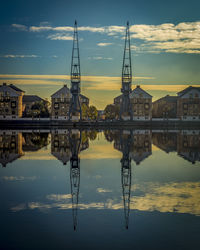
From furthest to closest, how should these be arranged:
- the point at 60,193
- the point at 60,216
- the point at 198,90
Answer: the point at 198,90 < the point at 60,193 < the point at 60,216

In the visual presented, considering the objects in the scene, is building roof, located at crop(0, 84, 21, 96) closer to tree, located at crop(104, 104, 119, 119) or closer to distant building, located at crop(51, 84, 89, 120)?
distant building, located at crop(51, 84, 89, 120)

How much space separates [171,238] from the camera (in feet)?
21.7

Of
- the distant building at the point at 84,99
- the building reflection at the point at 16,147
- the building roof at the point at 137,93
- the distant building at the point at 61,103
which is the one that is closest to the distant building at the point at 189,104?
the building roof at the point at 137,93

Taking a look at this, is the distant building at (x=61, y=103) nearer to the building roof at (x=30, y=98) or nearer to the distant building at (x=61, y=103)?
the distant building at (x=61, y=103)

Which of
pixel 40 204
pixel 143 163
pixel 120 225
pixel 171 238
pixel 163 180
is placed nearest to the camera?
pixel 171 238

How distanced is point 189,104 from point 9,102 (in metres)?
43.5

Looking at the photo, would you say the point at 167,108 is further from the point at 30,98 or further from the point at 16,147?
the point at 16,147

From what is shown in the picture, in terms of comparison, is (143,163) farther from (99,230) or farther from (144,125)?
(144,125)

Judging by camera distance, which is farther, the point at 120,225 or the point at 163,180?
the point at 163,180

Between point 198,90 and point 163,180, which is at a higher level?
point 198,90

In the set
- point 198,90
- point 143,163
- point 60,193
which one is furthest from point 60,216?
point 198,90

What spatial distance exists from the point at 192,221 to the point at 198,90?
274 feet

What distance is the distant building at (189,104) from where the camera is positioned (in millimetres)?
86438

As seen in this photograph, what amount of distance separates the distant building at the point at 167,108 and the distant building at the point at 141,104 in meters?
3.79
